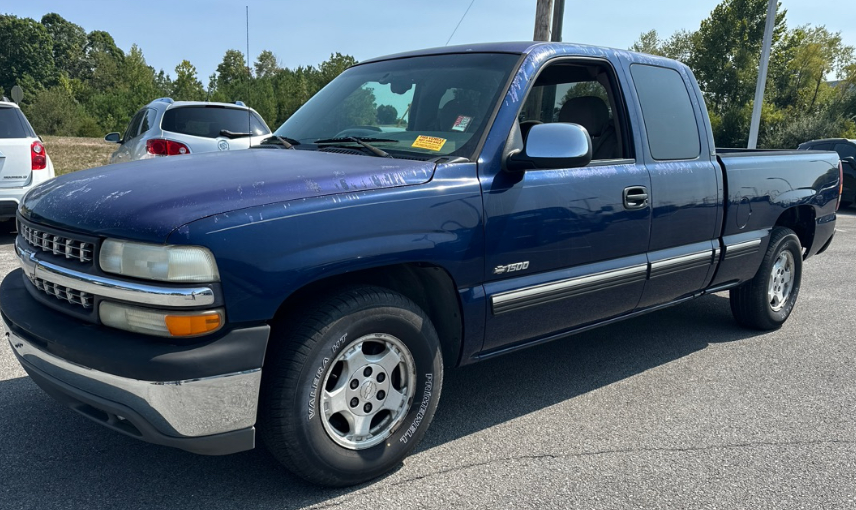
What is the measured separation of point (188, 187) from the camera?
251 cm

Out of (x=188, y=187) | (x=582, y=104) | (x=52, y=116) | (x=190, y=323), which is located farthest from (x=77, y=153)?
(x=190, y=323)

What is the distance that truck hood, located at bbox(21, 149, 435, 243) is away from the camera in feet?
7.66

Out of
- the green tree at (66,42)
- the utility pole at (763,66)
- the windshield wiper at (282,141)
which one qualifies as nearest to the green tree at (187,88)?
the utility pole at (763,66)

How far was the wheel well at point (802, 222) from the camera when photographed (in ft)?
17.3

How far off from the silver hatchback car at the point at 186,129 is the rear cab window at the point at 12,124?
977 millimetres

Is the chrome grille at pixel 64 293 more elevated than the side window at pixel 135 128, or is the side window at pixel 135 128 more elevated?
the side window at pixel 135 128

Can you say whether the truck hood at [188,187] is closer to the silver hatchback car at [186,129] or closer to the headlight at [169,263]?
the headlight at [169,263]

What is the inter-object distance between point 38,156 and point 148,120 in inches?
62.0

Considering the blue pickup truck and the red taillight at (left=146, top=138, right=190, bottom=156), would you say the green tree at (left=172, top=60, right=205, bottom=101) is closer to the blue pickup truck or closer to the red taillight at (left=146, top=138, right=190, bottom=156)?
the red taillight at (left=146, top=138, right=190, bottom=156)

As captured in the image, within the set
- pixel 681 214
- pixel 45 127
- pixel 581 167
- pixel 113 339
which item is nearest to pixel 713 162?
pixel 681 214

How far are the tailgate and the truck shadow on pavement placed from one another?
418cm

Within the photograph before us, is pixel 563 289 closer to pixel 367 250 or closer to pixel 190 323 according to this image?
pixel 367 250

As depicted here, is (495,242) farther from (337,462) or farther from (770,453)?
(770,453)

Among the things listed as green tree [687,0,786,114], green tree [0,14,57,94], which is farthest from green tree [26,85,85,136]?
green tree [0,14,57,94]
